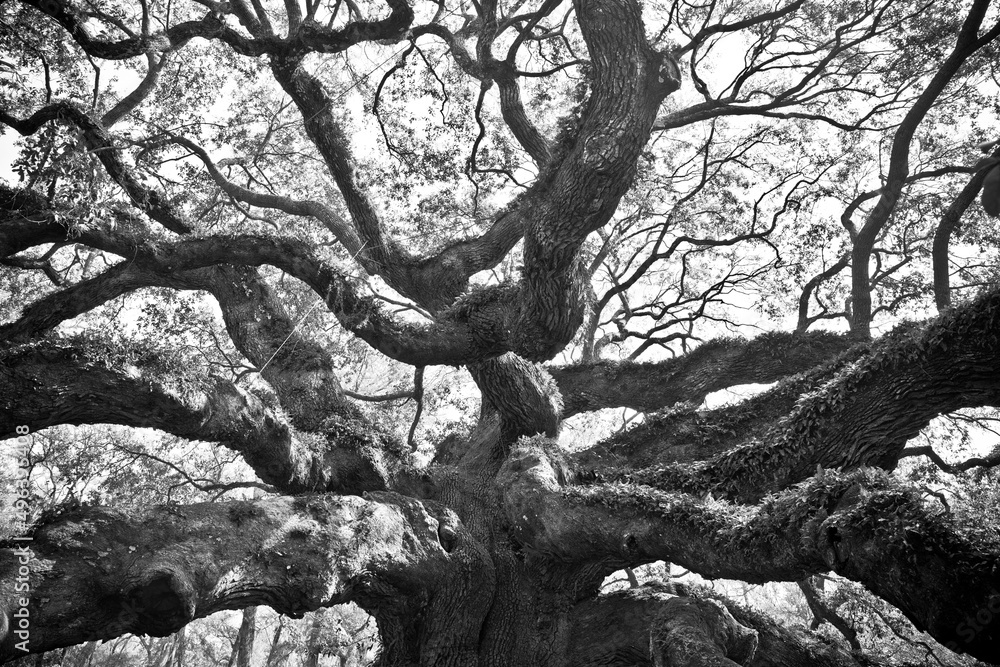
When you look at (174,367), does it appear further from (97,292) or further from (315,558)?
(97,292)

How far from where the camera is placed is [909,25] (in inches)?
335

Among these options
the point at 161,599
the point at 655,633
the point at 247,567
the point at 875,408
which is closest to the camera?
the point at 161,599

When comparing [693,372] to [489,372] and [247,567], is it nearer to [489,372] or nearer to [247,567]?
[489,372]

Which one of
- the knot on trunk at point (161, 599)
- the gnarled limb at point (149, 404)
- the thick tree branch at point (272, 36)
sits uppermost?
the thick tree branch at point (272, 36)

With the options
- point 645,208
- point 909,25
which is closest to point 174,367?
point 645,208

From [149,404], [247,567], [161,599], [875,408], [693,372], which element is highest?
[693,372]

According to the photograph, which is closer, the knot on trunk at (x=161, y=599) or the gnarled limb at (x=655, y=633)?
the knot on trunk at (x=161, y=599)

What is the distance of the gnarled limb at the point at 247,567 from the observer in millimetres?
3891

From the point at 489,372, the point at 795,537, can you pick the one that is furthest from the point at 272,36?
the point at 795,537

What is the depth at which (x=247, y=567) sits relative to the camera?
4.50 meters

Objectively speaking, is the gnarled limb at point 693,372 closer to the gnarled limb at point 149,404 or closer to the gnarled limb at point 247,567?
the gnarled limb at point 247,567

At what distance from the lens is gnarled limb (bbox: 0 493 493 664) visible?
389 cm

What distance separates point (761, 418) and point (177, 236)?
19.5 ft

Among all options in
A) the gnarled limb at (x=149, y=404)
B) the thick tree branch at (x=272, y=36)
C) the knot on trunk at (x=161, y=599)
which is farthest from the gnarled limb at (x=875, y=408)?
the thick tree branch at (x=272, y=36)
